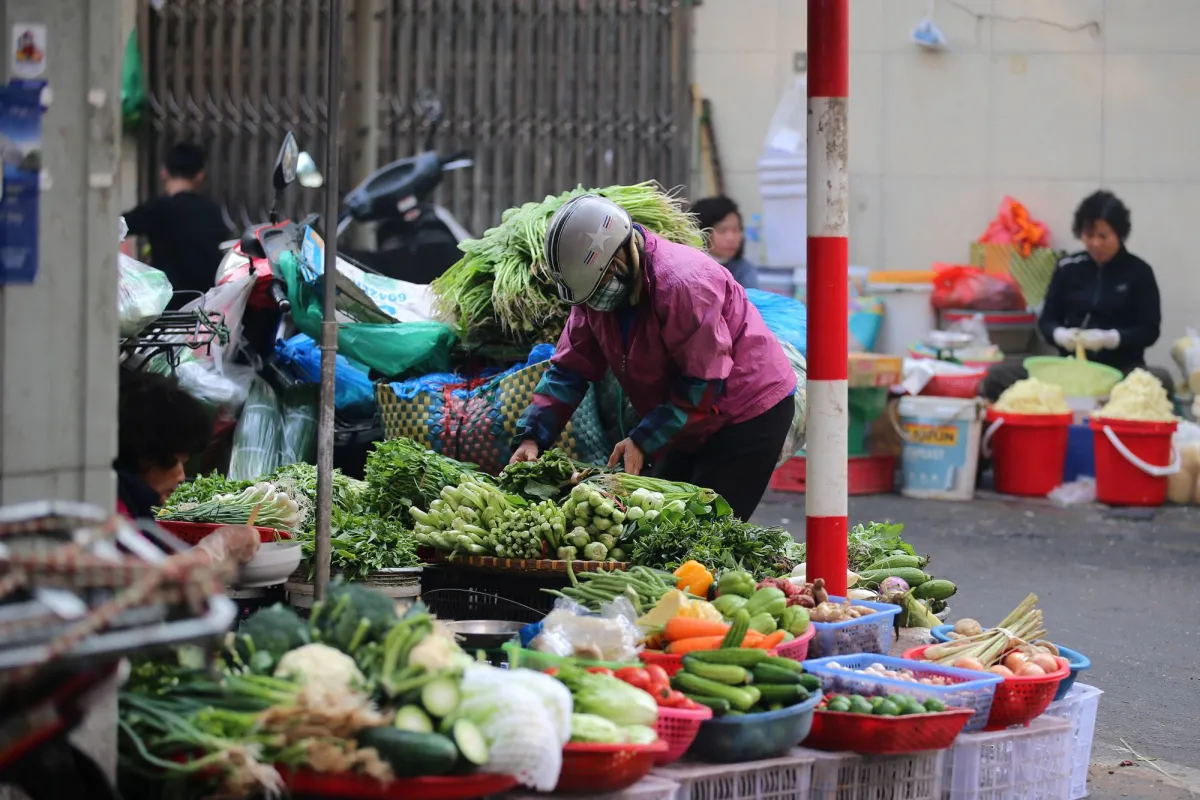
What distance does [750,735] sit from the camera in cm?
404

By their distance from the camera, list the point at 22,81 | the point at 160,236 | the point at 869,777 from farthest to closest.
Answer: the point at 160,236
the point at 869,777
the point at 22,81

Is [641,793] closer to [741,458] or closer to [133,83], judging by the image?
[741,458]

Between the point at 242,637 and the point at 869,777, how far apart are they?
180 centimetres

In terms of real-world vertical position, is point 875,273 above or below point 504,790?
above

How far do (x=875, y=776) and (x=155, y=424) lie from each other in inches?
87.7

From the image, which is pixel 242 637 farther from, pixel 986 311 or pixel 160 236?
pixel 986 311

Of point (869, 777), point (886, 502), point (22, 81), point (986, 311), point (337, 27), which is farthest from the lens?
point (986, 311)

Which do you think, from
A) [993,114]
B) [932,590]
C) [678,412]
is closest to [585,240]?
[678,412]

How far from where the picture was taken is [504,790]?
363 centimetres

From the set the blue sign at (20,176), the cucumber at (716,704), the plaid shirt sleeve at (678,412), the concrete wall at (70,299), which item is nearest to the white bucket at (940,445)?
the plaid shirt sleeve at (678,412)

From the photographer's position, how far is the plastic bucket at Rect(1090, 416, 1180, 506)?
10.6 meters


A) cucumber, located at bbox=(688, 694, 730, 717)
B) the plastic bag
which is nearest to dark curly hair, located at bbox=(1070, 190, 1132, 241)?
the plastic bag

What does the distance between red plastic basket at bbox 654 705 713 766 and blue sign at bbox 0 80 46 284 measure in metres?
1.84

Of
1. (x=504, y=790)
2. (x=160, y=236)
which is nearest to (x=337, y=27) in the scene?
(x=504, y=790)
